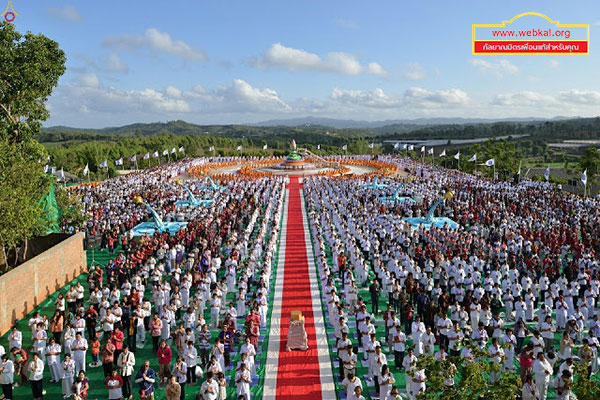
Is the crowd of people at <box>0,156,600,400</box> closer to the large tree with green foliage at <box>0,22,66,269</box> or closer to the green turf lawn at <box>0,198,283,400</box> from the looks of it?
the green turf lawn at <box>0,198,283,400</box>

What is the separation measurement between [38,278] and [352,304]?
9810 mm

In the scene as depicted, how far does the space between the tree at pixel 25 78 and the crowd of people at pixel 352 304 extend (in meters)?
5.85

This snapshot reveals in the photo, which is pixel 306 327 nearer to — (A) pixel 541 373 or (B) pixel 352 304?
(B) pixel 352 304

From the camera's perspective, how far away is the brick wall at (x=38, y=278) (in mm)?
12672

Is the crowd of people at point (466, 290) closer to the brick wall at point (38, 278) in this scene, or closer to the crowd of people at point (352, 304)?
the crowd of people at point (352, 304)

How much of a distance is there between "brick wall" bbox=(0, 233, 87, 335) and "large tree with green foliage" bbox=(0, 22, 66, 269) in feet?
3.48

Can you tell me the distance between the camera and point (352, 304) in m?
13.2

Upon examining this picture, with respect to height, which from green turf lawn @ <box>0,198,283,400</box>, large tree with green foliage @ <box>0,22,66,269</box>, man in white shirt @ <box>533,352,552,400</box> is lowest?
green turf lawn @ <box>0,198,283,400</box>

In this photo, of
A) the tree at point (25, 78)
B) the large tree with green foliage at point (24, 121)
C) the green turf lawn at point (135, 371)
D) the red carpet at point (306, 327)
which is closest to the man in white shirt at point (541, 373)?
the red carpet at point (306, 327)

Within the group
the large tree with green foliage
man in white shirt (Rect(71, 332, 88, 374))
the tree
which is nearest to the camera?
man in white shirt (Rect(71, 332, 88, 374))

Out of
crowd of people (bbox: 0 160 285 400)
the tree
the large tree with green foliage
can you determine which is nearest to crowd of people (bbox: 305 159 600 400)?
crowd of people (bbox: 0 160 285 400)

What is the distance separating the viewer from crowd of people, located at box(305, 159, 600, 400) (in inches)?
351

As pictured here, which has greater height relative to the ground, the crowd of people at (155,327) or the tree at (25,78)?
the tree at (25,78)

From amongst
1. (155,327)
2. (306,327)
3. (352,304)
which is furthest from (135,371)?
(352,304)
